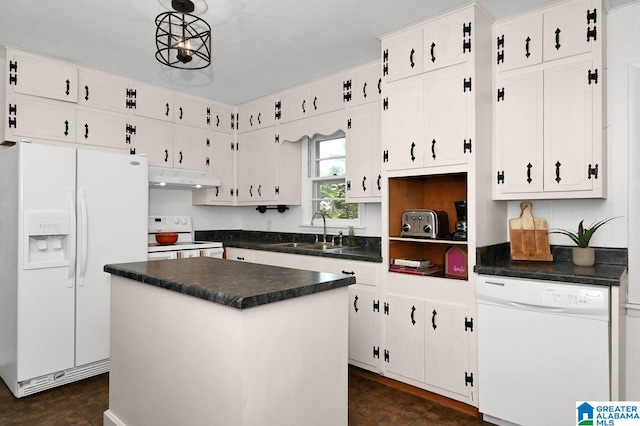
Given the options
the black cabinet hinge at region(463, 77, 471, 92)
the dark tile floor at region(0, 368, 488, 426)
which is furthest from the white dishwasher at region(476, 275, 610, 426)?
the black cabinet hinge at region(463, 77, 471, 92)

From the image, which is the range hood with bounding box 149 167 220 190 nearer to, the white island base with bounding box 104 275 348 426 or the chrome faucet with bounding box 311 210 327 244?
the chrome faucet with bounding box 311 210 327 244

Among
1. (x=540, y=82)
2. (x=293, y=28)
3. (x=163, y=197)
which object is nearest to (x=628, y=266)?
(x=540, y=82)

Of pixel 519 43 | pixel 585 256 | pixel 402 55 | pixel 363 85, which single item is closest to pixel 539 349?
pixel 585 256

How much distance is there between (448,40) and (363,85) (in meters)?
0.96

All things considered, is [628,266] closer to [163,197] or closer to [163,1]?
[163,1]

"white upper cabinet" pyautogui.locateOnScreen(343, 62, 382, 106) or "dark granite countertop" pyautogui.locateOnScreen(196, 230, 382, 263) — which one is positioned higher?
"white upper cabinet" pyautogui.locateOnScreen(343, 62, 382, 106)

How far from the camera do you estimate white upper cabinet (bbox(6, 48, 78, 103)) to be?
10.3ft

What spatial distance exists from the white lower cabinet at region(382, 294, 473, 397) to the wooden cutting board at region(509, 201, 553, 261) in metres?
0.64

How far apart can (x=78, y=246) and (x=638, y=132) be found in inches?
157

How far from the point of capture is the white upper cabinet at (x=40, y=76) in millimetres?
3152

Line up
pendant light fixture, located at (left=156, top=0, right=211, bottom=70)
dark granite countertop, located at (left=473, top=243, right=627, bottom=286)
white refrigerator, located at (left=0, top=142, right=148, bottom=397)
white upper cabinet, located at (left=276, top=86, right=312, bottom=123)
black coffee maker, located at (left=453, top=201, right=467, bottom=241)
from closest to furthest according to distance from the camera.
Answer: pendant light fixture, located at (left=156, top=0, right=211, bottom=70), dark granite countertop, located at (left=473, top=243, right=627, bottom=286), black coffee maker, located at (left=453, top=201, right=467, bottom=241), white refrigerator, located at (left=0, top=142, right=148, bottom=397), white upper cabinet, located at (left=276, top=86, right=312, bottom=123)

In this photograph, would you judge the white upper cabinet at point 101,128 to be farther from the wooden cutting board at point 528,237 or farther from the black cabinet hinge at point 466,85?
the wooden cutting board at point 528,237

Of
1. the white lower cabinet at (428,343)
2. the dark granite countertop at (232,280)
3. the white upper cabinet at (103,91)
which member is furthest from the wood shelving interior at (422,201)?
the white upper cabinet at (103,91)

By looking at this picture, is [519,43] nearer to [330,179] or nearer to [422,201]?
[422,201]
